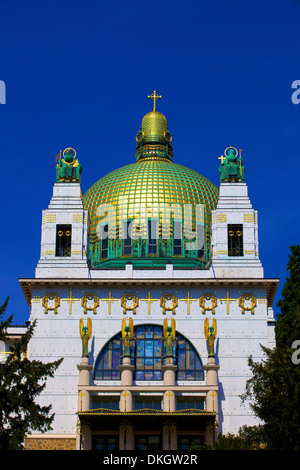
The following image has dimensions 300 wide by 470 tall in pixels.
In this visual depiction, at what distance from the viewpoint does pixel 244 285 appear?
5247 cm

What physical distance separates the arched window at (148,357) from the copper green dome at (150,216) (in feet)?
21.7

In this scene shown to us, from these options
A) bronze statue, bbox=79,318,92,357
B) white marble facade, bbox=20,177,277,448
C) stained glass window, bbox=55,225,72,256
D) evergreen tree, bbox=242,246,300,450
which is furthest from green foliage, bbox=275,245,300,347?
stained glass window, bbox=55,225,72,256

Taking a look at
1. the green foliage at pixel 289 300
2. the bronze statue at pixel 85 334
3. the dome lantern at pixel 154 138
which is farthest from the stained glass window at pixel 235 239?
the dome lantern at pixel 154 138

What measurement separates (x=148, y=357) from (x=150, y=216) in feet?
36.6

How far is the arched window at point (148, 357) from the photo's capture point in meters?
51.0

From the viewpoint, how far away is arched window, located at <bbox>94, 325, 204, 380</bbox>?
5103 centimetres

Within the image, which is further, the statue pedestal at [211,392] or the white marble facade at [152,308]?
the white marble facade at [152,308]

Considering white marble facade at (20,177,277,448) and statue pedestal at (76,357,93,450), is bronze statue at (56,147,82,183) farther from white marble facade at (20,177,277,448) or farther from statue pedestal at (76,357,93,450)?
statue pedestal at (76,357,93,450)

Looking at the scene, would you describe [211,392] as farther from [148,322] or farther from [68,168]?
[68,168]

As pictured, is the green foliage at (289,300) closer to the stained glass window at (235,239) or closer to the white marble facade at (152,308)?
the white marble facade at (152,308)

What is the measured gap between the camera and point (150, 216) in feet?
195

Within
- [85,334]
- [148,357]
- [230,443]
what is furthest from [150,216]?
[230,443]

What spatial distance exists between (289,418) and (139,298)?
16493mm
